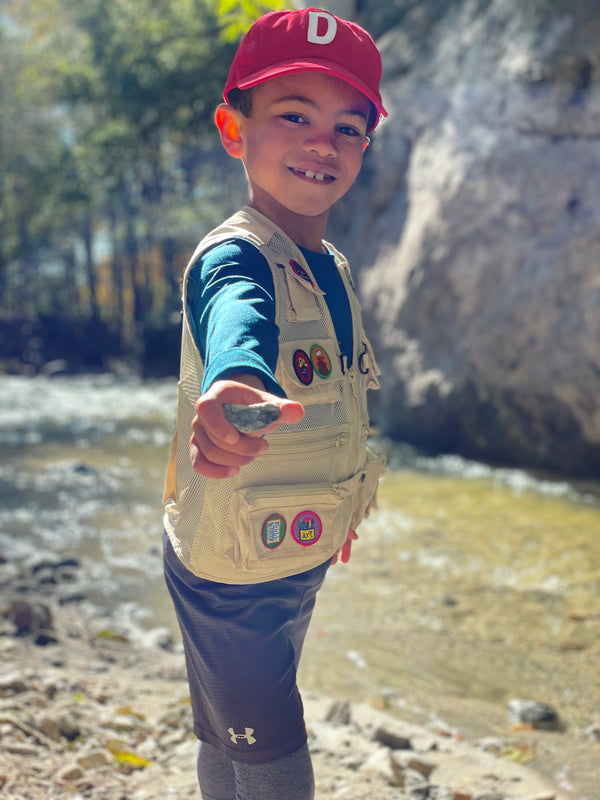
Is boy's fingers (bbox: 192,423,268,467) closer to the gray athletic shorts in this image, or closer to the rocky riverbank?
the gray athletic shorts

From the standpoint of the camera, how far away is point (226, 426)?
104cm

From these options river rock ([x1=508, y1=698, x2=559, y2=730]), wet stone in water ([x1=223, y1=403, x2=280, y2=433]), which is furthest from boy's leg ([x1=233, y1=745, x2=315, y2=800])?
river rock ([x1=508, y1=698, x2=559, y2=730])

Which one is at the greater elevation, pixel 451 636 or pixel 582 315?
pixel 582 315

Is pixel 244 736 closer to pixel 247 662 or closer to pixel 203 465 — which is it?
pixel 247 662

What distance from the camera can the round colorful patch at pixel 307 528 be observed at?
1413 millimetres

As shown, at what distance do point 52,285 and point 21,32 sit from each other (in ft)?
21.7

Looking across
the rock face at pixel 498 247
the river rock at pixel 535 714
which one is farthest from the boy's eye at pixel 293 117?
the rock face at pixel 498 247

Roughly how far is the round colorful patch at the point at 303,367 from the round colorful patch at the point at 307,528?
219 mm

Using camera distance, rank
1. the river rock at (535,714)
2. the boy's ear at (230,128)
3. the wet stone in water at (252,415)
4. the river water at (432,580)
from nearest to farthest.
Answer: the wet stone in water at (252,415), the boy's ear at (230,128), the river rock at (535,714), the river water at (432,580)

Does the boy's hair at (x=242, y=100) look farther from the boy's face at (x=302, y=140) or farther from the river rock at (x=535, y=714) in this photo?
the river rock at (x=535, y=714)

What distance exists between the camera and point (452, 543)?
4.91 m

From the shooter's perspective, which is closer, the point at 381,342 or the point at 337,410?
the point at 337,410

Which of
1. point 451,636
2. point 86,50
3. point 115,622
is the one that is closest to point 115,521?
point 115,622

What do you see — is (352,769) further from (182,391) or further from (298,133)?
(298,133)
